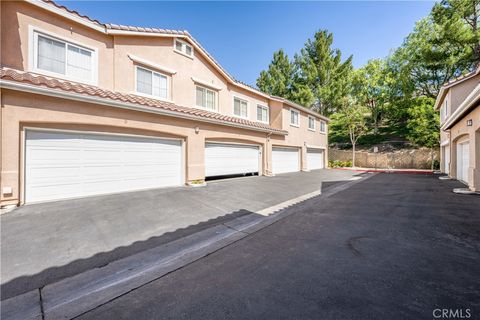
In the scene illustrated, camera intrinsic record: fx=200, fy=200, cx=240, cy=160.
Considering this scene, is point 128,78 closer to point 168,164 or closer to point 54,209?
point 168,164

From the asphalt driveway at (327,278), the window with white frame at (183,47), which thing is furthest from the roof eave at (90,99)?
the asphalt driveway at (327,278)

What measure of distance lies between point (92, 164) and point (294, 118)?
15.0m

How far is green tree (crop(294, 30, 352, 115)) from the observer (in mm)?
28375

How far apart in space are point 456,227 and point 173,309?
6497 millimetres

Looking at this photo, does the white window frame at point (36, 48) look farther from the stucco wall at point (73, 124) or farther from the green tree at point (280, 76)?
the green tree at point (280, 76)

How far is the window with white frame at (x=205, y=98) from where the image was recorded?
469 inches

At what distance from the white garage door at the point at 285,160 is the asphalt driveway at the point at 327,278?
998 centimetres

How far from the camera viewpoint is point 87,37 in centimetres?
844

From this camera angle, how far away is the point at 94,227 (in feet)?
15.0

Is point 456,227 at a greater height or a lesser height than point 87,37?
lesser

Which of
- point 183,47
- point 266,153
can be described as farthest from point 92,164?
point 266,153

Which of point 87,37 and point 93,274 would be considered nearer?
point 93,274

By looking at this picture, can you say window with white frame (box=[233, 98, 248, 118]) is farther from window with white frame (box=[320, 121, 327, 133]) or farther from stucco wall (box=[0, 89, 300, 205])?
window with white frame (box=[320, 121, 327, 133])

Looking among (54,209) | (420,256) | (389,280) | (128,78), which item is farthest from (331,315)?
(128,78)
